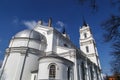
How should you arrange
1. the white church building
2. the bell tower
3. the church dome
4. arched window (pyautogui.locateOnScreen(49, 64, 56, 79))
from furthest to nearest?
the bell tower
the church dome
the white church building
arched window (pyautogui.locateOnScreen(49, 64, 56, 79))

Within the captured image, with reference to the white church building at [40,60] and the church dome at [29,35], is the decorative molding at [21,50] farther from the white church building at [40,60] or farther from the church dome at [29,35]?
the church dome at [29,35]

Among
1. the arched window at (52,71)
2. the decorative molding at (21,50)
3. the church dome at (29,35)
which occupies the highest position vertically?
the church dome at (29,35)

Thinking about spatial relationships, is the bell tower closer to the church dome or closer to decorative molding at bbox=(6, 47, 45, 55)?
the church dome

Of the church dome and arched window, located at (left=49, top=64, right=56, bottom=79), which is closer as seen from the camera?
arched window, located at (left=49, top=64, right=56, bottom=79)

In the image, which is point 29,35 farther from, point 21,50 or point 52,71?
point 52,71

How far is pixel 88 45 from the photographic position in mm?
40969

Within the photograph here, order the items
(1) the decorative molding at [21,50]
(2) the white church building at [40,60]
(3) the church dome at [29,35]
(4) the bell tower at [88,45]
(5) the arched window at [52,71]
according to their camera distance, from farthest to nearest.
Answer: (4) the bell tower at [88,45] → (3) the church dome at [29,35] → (1) the decorative molding at [21,50] → (2) the white church building at [40,60] → (5) the arched window at [52,71]

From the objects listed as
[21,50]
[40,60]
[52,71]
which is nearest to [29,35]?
[21,50]

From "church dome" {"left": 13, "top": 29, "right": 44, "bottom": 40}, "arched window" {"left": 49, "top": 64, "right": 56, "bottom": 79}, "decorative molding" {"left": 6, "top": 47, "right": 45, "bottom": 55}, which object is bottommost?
"arched window" {"left": 49, "top": 64, "right": 56, "bottom": 79}

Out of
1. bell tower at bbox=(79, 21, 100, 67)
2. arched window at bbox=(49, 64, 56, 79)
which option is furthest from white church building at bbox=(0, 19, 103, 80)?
bell tower at bbox=(79, 21, 100, 67)

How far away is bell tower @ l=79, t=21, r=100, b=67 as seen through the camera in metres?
38.2

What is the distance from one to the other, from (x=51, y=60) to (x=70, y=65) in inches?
154

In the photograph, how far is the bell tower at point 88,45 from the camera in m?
38.2

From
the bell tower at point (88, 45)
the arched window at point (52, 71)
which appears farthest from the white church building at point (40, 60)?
the bell tower at point (88, 45)
